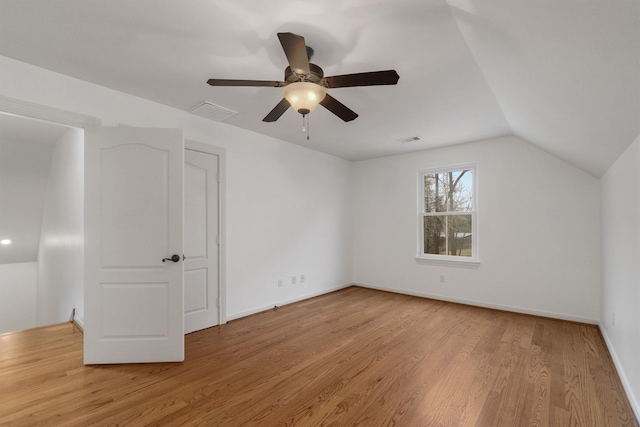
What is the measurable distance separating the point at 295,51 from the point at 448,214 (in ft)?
13.4

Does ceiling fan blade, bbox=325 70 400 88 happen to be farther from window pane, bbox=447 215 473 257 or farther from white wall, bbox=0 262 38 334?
white wall, bbox=0 262 38 334

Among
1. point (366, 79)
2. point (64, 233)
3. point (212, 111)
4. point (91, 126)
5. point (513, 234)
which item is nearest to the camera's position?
point (366, 79)

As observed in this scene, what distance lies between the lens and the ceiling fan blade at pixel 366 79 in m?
1.84

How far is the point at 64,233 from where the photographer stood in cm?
399

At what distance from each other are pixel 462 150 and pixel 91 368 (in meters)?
5.38

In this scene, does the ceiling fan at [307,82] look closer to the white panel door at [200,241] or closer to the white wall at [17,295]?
the white panel door at [200,241]

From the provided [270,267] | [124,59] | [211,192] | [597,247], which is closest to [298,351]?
[270,267]

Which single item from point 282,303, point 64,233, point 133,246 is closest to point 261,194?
point 282,303

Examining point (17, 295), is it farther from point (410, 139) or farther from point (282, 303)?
point (410, 139)

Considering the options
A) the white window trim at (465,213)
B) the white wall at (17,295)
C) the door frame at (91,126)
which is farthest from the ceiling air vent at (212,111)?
the white wall at (17,295)

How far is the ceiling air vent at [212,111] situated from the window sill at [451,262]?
3.80m

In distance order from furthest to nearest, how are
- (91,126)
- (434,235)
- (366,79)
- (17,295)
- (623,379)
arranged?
(17,295), (434,235), (91,126), (623,379), (366,79)

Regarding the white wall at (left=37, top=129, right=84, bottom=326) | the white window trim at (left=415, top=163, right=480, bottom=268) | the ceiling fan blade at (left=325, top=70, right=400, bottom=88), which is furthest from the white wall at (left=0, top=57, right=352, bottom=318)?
the ceiling fan blade at (left=325, top=70, right=400, bottom=88)

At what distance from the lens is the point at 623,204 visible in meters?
2.43
